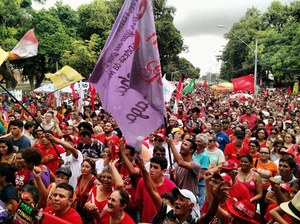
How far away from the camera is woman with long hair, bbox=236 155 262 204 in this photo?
200 inches

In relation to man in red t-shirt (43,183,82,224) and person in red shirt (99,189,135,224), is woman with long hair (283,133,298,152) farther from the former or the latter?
man in red t-shirt (43,183,82,224)

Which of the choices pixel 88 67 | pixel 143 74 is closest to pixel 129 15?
pixel 143 74

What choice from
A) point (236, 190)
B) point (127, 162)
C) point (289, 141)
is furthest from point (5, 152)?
point (289, 141)

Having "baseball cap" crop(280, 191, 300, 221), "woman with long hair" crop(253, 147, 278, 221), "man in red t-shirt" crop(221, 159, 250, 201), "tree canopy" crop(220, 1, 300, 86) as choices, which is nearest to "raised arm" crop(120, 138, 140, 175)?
"man in red t-shirt" crop(221, 159, 250, 201)

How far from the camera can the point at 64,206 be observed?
369 centimetres

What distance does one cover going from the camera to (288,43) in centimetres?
4791

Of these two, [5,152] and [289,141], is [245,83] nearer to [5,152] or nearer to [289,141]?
[289,141]

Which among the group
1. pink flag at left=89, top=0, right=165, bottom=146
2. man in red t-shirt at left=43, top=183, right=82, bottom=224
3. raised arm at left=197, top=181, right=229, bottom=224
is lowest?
man in red t-shirt at left=43, top=183, right=82, bottom=224

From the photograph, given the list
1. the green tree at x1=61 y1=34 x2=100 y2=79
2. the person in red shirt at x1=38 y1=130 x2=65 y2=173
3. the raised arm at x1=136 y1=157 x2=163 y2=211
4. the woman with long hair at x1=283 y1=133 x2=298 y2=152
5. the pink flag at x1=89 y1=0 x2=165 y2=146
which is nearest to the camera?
the raised arm at x1=136 y1=157 x2=163 y2=211

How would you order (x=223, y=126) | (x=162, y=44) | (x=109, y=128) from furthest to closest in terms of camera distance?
(x=162, y=44), (x=223, y=126), (x=109, y=128)

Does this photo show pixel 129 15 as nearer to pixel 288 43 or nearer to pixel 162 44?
pixel 162 44

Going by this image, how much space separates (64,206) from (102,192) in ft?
2.05

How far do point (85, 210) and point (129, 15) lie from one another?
2143mm

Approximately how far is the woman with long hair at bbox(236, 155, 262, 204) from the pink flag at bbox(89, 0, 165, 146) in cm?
152
